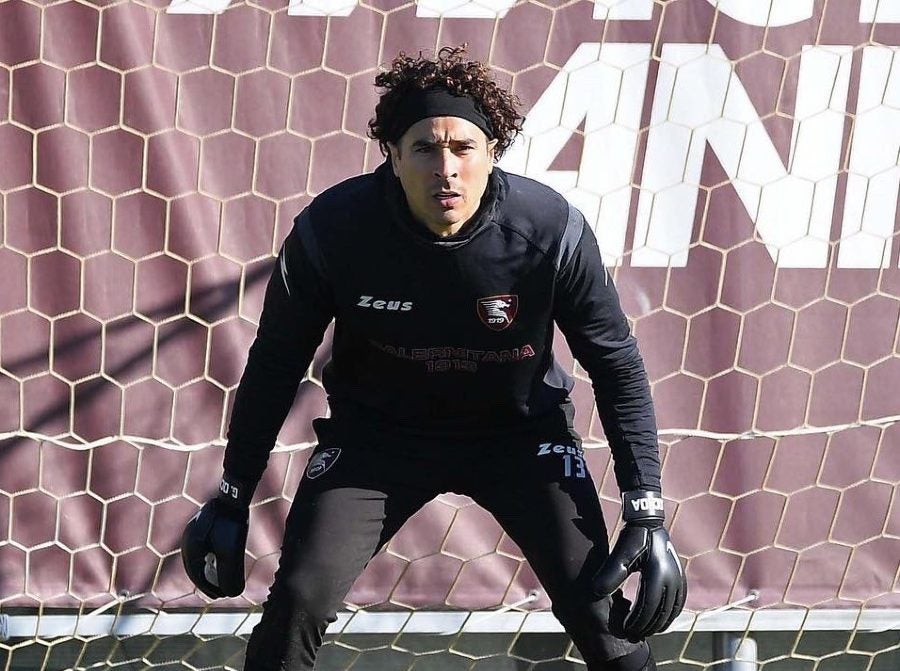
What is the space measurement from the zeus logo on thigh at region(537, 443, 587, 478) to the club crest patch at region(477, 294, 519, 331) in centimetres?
21

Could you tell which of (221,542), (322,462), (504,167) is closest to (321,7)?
(504,167)

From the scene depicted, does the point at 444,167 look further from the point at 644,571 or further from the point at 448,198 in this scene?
the point at 644,571

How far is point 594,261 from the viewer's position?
1978mm

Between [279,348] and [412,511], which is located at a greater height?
[279,348]

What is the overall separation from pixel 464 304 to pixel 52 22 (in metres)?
1.08

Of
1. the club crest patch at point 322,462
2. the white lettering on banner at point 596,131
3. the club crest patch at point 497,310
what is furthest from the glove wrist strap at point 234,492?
the white lettering on banner at point 596,131

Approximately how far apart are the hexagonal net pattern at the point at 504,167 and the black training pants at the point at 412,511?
66cm

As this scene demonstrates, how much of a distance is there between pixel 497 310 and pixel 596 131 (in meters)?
0.76

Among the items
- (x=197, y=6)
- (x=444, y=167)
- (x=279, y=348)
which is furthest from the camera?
(x=197, y=6)

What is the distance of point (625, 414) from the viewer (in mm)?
2002

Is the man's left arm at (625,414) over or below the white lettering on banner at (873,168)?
below

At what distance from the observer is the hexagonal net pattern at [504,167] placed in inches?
101

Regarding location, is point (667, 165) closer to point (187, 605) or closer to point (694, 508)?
point (694, 508)

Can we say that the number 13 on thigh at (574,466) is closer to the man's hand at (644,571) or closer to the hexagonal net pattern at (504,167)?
the man's hand at (644,571)
